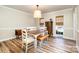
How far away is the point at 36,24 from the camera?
8094 millimetres

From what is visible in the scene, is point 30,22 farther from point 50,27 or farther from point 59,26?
point 59,26

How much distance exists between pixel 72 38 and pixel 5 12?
15.1ft

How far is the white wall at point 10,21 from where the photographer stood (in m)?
4.83

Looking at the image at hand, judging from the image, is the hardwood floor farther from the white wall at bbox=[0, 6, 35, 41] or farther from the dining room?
the white wall at bbox=[0, 6, 35, 41]

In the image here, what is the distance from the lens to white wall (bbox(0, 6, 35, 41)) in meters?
4.83

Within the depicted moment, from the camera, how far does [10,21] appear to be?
17.4 ft

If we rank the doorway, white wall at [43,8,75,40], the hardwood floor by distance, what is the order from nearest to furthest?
the hardwood floor < white wall at [43,8,75,40] < the doorway

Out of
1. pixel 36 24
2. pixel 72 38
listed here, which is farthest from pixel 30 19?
pixel 72 38

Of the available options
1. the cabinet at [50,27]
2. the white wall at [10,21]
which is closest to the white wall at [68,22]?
the cabinet at [50,27]

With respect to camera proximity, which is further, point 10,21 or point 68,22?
point 68,22

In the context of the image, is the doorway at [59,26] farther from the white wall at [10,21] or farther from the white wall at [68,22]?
the white wall at [10,21]

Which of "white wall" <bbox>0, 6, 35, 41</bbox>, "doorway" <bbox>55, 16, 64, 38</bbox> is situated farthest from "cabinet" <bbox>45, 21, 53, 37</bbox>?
"white wall" <bbox>0, 6, 35, 41</bbox>

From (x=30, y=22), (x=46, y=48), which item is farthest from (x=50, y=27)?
(x=46, y=48)

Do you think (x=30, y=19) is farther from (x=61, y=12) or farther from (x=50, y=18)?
(x=61, y=12)
